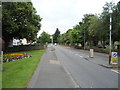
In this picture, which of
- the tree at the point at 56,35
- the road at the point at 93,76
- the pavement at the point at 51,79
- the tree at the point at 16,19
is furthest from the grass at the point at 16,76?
the tree at the point at 56,35

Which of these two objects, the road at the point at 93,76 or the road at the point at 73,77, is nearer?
the road at the point at 73,77

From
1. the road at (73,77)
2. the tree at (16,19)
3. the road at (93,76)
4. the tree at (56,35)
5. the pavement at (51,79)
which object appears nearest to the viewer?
the pavement at (51,79)

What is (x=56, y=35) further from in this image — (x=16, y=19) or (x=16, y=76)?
(x=16, y=76)

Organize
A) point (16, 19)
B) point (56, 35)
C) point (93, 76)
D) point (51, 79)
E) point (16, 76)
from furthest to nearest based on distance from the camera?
point (56, 35) < point (16, 19) < point (93, 76) < point (16, 76) < point (51, 79)

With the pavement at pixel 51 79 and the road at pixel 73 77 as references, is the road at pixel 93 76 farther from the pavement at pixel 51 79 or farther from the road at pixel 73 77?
the pavement at pixel 51 79

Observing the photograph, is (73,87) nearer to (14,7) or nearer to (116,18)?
(116,18)

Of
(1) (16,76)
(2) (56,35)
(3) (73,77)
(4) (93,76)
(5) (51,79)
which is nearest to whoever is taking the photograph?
(5) (51,79)

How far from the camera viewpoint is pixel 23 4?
30.7 m

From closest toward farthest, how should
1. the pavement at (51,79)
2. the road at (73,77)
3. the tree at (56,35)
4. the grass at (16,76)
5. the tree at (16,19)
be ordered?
the grass at (16,76)
the pavement at (51,79)
the road at (73,77)
the tree at (16,19)
the tree at (56,35)

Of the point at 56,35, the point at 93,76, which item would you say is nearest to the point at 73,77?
the point at 93,76

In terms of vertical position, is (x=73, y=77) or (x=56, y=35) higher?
(x=56, y=35)

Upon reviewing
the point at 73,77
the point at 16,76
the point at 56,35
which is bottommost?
the point at 73,77

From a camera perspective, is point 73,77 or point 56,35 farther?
point 56,35

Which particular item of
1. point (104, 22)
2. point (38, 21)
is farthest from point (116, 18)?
point (38, 21)
